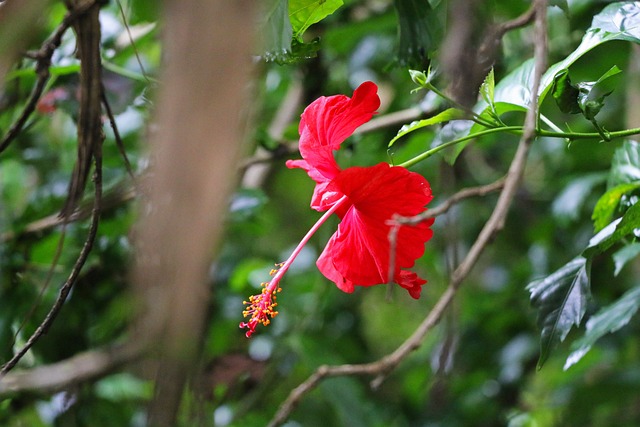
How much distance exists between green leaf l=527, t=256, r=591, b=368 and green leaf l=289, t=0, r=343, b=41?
1.15 ft

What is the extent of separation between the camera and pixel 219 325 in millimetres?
1353

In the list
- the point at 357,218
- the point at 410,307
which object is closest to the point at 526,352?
the point at 410,307

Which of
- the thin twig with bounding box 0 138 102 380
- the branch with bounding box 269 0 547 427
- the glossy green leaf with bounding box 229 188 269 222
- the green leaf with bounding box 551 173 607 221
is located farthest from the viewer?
the green leaf with bounding box 551 173 607 221

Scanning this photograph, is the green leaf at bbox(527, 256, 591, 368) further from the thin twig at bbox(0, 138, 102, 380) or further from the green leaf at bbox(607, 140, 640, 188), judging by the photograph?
the thin twig at bbox(0, 138, 102, 380)

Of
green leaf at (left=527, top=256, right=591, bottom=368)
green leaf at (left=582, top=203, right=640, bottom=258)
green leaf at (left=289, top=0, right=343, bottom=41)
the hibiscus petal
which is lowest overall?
green leaf at (left=527, top=256, right=591, bottom=368)

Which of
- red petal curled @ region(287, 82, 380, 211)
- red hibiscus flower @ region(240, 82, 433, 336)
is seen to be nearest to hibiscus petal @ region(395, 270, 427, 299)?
red hibiscus flower @ region(240, 82, 433, 336)

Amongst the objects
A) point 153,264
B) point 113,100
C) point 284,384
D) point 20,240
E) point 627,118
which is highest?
point 153,264

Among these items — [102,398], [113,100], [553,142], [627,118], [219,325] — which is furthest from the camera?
[553,142]

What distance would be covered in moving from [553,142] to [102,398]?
1163 mm

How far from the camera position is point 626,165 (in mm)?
811

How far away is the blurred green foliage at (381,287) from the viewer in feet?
2.43

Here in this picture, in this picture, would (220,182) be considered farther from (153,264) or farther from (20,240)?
(20,240)

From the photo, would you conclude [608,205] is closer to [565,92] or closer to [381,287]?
[565,92]

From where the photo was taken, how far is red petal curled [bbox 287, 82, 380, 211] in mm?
594
